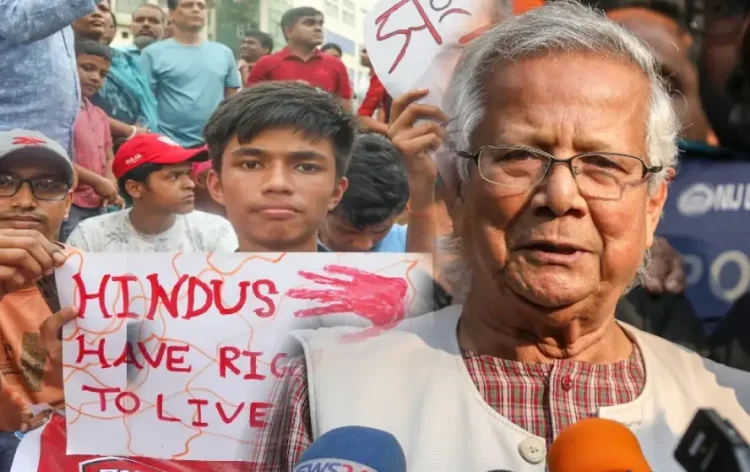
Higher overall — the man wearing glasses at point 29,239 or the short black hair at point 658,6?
the short black hair at point 658,6

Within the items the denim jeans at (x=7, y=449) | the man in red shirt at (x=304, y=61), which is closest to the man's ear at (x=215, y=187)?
the man in red shirt at (x=304, y=61)

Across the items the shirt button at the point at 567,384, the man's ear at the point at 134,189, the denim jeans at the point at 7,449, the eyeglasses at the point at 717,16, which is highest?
the eyeglasses at the point at 717,16

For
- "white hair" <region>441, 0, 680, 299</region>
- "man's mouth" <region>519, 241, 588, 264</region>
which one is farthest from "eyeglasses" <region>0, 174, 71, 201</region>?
"man's mouth" <region>519, 241, 588, 264</region>

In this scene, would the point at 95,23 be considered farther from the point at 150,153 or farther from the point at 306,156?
the point at 306,156

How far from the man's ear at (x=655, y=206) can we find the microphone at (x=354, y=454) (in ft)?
2.23

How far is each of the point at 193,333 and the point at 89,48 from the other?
687 millimetres

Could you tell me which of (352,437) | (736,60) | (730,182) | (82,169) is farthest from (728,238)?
(82,169)

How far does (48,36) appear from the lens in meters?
1.74

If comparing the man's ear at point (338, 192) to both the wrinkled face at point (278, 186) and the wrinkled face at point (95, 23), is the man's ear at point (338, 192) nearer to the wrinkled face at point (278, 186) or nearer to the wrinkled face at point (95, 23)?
the wrinkled face at point (278, 186)

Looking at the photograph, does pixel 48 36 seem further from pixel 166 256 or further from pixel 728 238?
pixel 728 238

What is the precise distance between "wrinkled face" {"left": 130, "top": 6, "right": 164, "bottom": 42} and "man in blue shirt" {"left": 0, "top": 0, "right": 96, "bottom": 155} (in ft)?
0.34

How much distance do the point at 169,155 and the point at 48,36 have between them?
1.23 feet

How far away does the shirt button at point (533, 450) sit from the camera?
1.43m

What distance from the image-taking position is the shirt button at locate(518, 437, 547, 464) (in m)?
1.43
